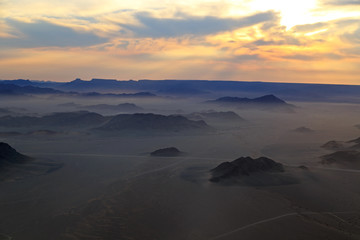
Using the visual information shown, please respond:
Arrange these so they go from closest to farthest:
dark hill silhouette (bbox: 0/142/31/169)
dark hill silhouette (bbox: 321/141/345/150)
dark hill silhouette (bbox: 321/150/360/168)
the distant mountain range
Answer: dark hill silhouette (bbox: 0/142/31/169) → dark hill silhouette (bbox: 321/150/360/168) → dark hill silhouette (bbox: 321/141/345/150) → the distant mountain range

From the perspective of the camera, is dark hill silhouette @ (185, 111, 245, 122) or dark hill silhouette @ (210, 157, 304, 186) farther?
dark hill silhouette @ (185, 111, 245, 122)

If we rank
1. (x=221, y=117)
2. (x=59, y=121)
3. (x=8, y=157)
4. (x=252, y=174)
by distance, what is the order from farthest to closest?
(x=221, y=117)
(x=59, y=121)
(x=8, y=157)
(x=252, y=174)

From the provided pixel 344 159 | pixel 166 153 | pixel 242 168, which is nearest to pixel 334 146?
pixel 344 159

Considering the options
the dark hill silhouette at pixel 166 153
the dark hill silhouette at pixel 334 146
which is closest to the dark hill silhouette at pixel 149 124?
the dark hill silhouette at pixel 166 153

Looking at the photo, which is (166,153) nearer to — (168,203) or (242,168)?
(242,168)

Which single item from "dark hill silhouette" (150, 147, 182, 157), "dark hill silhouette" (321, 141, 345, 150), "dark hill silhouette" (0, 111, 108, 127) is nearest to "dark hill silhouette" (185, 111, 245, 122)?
"dark hill silhouette" (0, 111, 108, 127)

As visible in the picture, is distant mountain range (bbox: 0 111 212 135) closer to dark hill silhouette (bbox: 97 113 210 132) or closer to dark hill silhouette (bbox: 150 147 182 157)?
dark hill silhouette (bbox: 97 113 210 132)

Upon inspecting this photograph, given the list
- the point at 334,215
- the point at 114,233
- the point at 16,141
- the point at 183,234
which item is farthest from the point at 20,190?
the point at 16,141

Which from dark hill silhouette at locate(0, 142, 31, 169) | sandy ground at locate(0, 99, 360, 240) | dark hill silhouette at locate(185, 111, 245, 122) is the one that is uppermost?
dark hill silhouette at locate(185, 111, 245, 122)

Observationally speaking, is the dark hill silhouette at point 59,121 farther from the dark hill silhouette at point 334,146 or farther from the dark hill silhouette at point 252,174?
the dark hill silhouette at point 334,146
